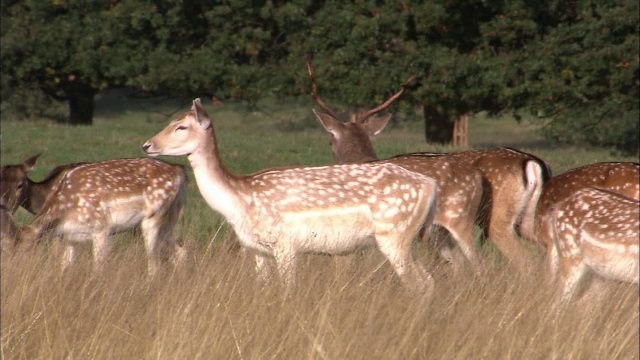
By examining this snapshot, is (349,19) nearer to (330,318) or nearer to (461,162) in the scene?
(461,162)

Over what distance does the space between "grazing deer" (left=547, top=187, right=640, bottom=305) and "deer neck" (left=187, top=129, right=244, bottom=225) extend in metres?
1.84

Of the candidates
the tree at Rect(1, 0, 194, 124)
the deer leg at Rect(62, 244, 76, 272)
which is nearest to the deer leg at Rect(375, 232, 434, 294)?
the deer leg at Rect(62, 244, 76, 272)

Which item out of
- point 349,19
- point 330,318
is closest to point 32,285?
point 330,318

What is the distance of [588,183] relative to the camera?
314 inches

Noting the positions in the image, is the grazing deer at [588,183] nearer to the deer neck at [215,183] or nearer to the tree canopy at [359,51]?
the deer neck at [215,183]

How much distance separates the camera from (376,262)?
23.4 feet

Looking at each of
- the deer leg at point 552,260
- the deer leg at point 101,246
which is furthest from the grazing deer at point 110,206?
the deer leg at point 552,260

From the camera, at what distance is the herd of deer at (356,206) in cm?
659

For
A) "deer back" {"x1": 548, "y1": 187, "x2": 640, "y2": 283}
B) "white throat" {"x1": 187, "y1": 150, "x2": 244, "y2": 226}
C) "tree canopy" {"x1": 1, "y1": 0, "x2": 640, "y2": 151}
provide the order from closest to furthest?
"deer back" {"x1": 548, "y1": 187, "x2": 640, "y2": 283}, "white throat" {"x1": 187, "y1": 150, "x2": 244, "y2": 226}, "tree canopy" {"x1": 1, "y1": 0, "x2": 640, "y2": 151}

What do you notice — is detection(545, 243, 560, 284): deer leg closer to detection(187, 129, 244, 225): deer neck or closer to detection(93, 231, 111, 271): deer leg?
detection(187, 129, 244, 225): deer neck

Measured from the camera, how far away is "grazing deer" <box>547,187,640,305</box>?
6217 mm

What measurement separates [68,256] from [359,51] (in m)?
12.7

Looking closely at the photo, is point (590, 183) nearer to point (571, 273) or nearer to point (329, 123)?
point (571, 273)

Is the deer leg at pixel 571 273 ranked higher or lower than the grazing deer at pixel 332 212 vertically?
lower
